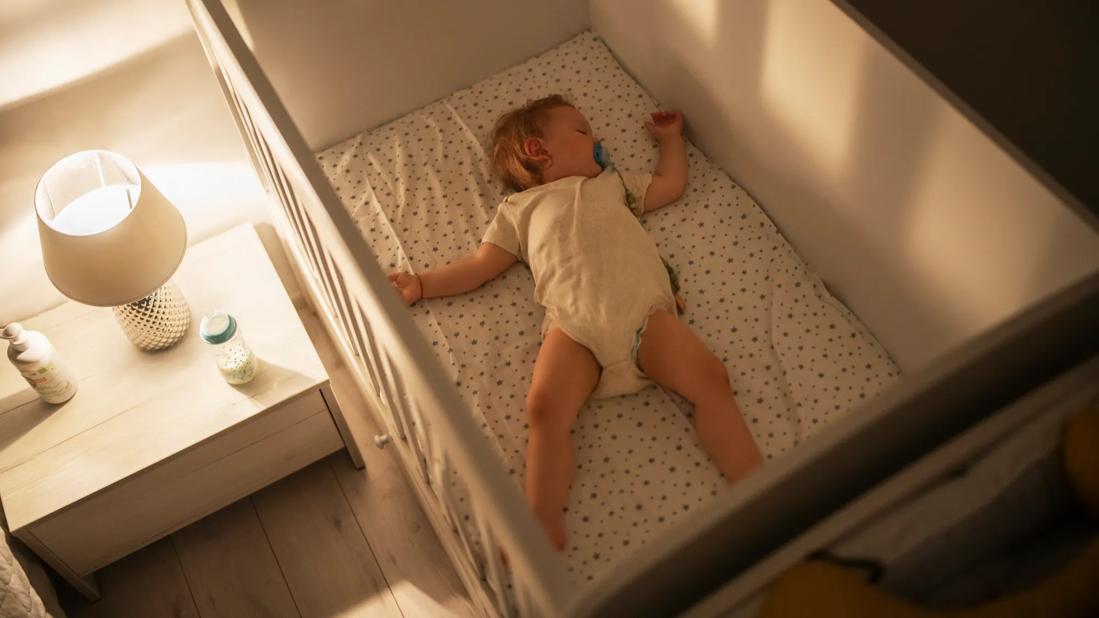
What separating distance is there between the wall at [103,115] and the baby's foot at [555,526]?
3.25ft

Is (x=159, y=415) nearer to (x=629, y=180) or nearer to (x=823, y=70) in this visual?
(x=629, y=180)

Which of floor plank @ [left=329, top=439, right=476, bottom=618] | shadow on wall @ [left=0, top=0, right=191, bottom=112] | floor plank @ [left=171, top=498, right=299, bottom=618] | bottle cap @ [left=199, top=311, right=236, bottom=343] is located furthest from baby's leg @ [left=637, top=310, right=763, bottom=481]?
shadow on wall @ [left=0, top=0, right=191, bottom=112]

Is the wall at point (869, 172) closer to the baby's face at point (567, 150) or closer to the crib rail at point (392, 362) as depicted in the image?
the baby's face at point (567, 150)

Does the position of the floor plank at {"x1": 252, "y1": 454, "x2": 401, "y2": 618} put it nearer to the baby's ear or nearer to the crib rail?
the crib rail

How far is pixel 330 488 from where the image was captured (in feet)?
6.00

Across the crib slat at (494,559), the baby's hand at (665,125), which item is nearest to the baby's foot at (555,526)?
the crib slat at (494,559)

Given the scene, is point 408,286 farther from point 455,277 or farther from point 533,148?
point 533,148

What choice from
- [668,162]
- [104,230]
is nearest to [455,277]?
[668,162]

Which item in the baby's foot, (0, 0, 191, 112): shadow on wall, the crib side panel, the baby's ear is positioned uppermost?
(0, 0, 191, 112): shadow on wall

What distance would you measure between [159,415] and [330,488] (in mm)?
376

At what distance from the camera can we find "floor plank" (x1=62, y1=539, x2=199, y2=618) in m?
1.71

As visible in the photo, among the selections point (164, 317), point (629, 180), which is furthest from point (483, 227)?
point (164, 317)

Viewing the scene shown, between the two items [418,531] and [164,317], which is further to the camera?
[418,531]

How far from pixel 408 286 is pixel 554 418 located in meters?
0.37
